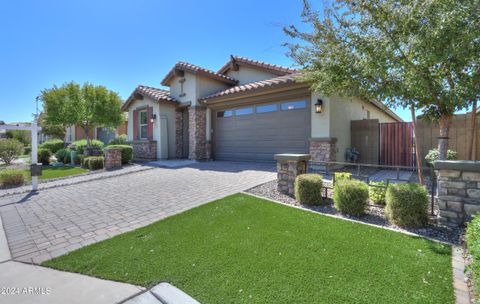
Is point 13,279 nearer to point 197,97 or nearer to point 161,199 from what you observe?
point 161,199

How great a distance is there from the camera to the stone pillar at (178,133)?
12997mm

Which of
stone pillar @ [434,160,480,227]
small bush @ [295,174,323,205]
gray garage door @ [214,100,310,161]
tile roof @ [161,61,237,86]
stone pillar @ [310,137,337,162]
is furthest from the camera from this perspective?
tile roof @ [161,61,237,86]

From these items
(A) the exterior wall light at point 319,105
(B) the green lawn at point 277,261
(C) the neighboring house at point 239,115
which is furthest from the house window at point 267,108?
(B) the green lawn at point 277,261

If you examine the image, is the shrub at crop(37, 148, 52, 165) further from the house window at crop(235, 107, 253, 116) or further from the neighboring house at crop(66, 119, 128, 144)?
the house window at crop(235, 107, 253, 116)

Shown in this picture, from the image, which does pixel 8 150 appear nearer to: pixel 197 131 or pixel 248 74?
pixel 197 131

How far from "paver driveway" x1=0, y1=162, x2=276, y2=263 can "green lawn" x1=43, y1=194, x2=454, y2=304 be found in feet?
1.63

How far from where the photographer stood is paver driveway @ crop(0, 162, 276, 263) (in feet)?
11.3

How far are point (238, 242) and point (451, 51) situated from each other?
388 centimetres

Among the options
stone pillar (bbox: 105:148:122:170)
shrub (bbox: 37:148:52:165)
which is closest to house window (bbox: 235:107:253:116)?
stone pillar (bbox: 105:148:122:170)

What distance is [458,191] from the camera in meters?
3.31

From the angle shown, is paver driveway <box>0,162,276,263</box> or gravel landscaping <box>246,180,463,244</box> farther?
paver driveway <box>0,162,276,263</box>

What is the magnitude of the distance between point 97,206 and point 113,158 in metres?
6.03

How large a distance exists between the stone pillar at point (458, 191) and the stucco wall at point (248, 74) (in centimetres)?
887

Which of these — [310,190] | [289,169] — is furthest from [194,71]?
[310,190]
